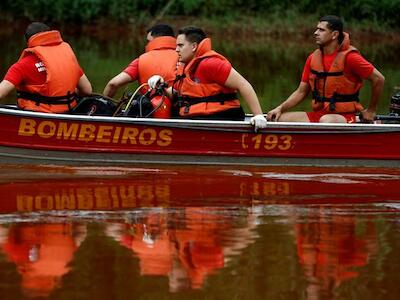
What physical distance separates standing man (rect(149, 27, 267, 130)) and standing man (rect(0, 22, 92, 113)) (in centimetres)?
77

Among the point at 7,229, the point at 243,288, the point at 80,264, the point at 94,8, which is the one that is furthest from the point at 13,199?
the point at 94,8

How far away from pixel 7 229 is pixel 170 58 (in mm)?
3814

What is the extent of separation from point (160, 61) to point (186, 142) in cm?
104

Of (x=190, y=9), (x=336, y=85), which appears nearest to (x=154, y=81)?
(x=336, y=85)

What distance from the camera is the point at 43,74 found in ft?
38.0

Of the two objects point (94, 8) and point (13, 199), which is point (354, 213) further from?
point (94, 8)

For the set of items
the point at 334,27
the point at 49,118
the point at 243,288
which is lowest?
the point at 243,288

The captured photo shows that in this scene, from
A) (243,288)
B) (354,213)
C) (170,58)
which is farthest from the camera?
(170,58)

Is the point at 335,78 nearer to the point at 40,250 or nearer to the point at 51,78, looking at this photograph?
the point at 51,78

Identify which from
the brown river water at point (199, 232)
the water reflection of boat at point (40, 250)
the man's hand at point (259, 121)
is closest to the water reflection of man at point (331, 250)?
the brown river water at point (199, 232)

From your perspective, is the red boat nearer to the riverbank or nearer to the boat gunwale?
the boat gunwale

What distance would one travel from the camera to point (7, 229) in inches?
352

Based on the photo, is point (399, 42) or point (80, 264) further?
point (399, 42)

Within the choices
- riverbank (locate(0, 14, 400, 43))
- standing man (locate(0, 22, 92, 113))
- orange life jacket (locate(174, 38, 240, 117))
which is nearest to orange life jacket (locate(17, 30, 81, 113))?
standing man (locate(0, 22, 92, 113))
